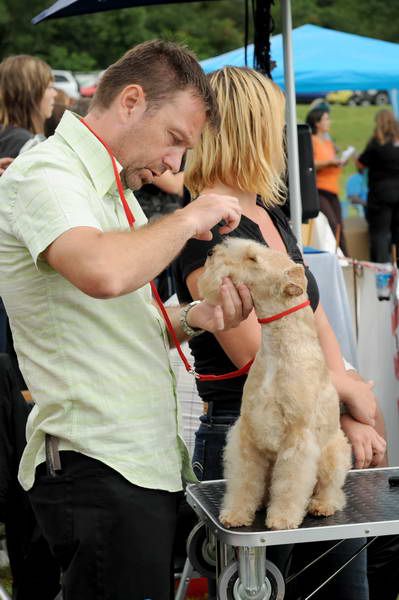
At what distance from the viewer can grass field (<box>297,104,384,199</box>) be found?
85.8 ft

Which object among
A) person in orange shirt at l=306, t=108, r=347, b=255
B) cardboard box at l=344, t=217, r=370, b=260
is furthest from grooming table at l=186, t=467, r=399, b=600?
cardboard box at l=344, t=217, r=370, b=260

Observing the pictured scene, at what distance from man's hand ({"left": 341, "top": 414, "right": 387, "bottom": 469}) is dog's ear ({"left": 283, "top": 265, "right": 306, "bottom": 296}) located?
1.93ft

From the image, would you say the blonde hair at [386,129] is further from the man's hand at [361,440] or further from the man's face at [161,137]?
the man's face at [161,137]

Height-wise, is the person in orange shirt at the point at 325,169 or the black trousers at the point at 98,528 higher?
the black trousers at the point at 98,528

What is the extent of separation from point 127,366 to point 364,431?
0.92 m

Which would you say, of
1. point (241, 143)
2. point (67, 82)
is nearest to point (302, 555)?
point (241, 143)

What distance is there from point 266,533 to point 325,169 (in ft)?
29.7

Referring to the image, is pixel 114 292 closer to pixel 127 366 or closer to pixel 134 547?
pixel 127 366

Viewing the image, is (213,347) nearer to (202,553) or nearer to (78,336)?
(202,553)

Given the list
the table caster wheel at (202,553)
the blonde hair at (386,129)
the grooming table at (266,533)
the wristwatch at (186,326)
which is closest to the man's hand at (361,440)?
the grooming table at (266,533)

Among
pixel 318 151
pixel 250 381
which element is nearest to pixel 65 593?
pixel 250 381

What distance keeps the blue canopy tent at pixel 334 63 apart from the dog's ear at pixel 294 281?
29.0ft

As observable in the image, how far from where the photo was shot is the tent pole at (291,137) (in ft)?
15.1

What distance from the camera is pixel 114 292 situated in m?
1.85
